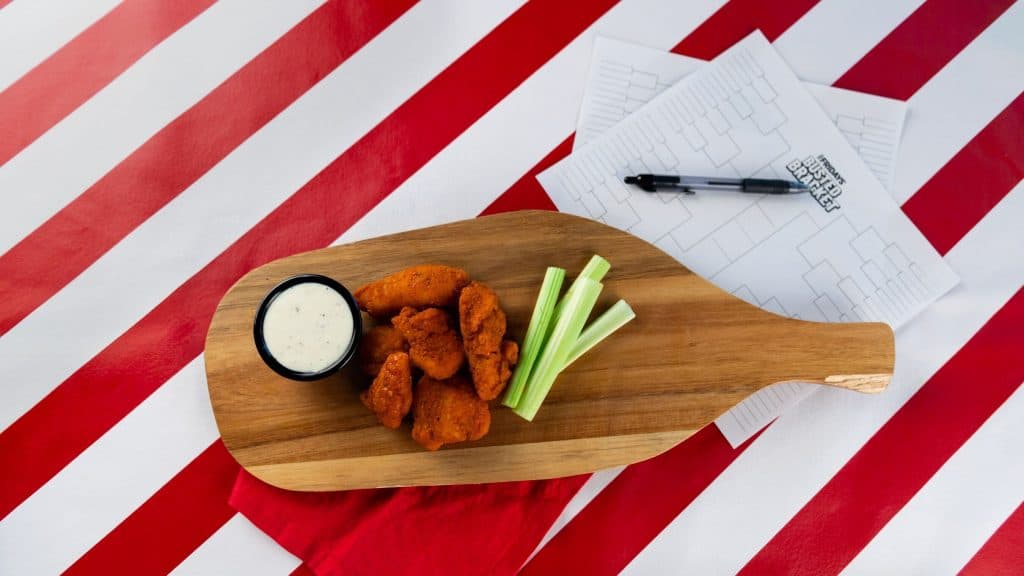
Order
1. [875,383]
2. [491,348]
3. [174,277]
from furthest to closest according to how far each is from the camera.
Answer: [174,277]
[875,383]
[491,348]

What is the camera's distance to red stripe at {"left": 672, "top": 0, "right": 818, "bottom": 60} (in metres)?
2.07

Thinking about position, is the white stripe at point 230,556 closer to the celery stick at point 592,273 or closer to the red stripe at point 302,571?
the red stripe at point 302,571

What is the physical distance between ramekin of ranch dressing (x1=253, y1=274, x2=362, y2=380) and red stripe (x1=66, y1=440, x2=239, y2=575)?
529mm

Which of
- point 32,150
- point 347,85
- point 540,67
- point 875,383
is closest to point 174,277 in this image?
point 32,150

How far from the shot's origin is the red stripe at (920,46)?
2.07 meters

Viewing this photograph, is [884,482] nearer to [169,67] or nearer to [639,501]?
[639,501]

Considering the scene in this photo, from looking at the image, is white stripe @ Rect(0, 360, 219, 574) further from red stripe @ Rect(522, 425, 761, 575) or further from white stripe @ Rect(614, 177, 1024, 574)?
white stripe @ Rect(614, 177, 1024, 574)

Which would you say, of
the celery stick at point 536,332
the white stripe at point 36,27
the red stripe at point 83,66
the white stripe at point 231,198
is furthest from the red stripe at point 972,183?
the white stripe at point 36,27

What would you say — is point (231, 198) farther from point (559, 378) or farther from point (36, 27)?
point (559, 378)

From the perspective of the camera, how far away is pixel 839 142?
2.03 metres

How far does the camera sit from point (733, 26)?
2.08 meters

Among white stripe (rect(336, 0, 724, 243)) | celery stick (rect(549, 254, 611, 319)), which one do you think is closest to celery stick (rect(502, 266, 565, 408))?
celery stick (rect(549, 254, 611, 319))

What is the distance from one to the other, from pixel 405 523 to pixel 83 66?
1591 mm

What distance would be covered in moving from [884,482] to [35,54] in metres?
2.72
